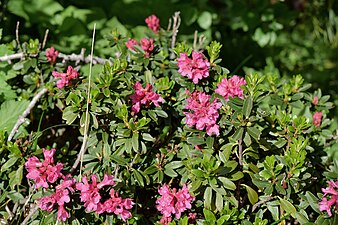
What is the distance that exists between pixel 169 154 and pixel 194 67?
0.34 meters

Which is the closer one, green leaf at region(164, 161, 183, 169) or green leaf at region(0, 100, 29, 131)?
green leaf at region(164, 161, 183, 169)

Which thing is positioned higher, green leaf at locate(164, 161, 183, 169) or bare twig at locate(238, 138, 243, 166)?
bare twig at locate(238, 138, 243, 166)

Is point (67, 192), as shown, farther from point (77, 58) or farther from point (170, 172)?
point (77, 58)

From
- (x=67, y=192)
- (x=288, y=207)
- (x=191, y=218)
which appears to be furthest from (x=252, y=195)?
(x=67, y=192)

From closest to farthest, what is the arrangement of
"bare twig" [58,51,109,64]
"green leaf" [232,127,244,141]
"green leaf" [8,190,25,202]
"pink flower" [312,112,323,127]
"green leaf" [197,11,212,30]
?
"green leaf" [232,127,244,141] < "green leaf" [8,190,25,202] < "pink flower" [312,112,323,127] < "bare twig" [58,51,109,64] < "green leaf" [197,11,212,30]

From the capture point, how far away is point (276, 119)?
208 cm

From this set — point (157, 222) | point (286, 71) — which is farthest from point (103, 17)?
point (157, 222)

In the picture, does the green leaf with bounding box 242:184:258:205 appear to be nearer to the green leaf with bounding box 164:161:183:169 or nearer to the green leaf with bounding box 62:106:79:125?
the green leaf with bounding box 164:161:183:169

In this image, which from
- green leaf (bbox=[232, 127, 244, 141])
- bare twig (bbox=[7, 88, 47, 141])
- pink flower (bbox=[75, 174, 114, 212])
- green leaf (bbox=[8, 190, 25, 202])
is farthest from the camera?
bare twig (bbox=[7, 88, 47, 141])

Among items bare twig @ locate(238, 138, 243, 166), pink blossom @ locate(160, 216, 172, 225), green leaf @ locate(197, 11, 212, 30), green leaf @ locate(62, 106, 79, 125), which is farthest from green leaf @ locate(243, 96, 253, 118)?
green leaf @ locate(197, 11, 212, 30)

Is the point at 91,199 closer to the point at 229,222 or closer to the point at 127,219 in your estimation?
the point at 127,219

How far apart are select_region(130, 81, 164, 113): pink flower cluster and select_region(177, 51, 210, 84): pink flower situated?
5.4 inches

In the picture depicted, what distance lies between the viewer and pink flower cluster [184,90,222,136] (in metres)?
1.86

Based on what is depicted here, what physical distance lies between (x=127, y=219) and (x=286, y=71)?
1.98 m
